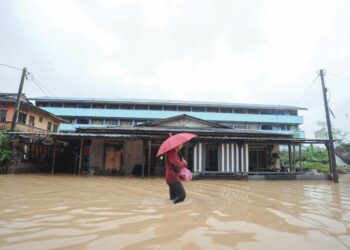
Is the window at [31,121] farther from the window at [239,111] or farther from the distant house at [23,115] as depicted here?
the window at [239,111]

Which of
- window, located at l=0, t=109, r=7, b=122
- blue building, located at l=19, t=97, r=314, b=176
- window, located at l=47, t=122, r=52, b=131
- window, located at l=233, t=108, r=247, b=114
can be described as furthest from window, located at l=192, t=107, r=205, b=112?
window, located at l=0, t=109, r=7, b=122

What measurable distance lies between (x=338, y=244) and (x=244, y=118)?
32814mm

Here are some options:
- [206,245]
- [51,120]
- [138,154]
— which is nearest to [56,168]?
[138,154]

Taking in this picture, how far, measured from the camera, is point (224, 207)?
4961 mm

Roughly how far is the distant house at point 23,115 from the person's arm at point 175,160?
17.2 m

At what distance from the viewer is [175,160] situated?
503 centimetres

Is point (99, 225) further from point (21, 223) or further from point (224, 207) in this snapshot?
point (224, 207)

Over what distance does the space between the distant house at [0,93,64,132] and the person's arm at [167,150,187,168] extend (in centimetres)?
1718

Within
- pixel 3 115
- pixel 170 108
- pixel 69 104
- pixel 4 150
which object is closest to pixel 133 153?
pixel 4 150

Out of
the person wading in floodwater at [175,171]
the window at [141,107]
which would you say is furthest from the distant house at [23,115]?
the person wading in floodwater at [175,171]

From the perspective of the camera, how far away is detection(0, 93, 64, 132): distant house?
19.4m

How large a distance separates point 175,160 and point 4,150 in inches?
515

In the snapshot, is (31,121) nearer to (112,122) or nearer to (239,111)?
(112,122)

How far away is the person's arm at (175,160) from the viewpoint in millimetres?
4992
